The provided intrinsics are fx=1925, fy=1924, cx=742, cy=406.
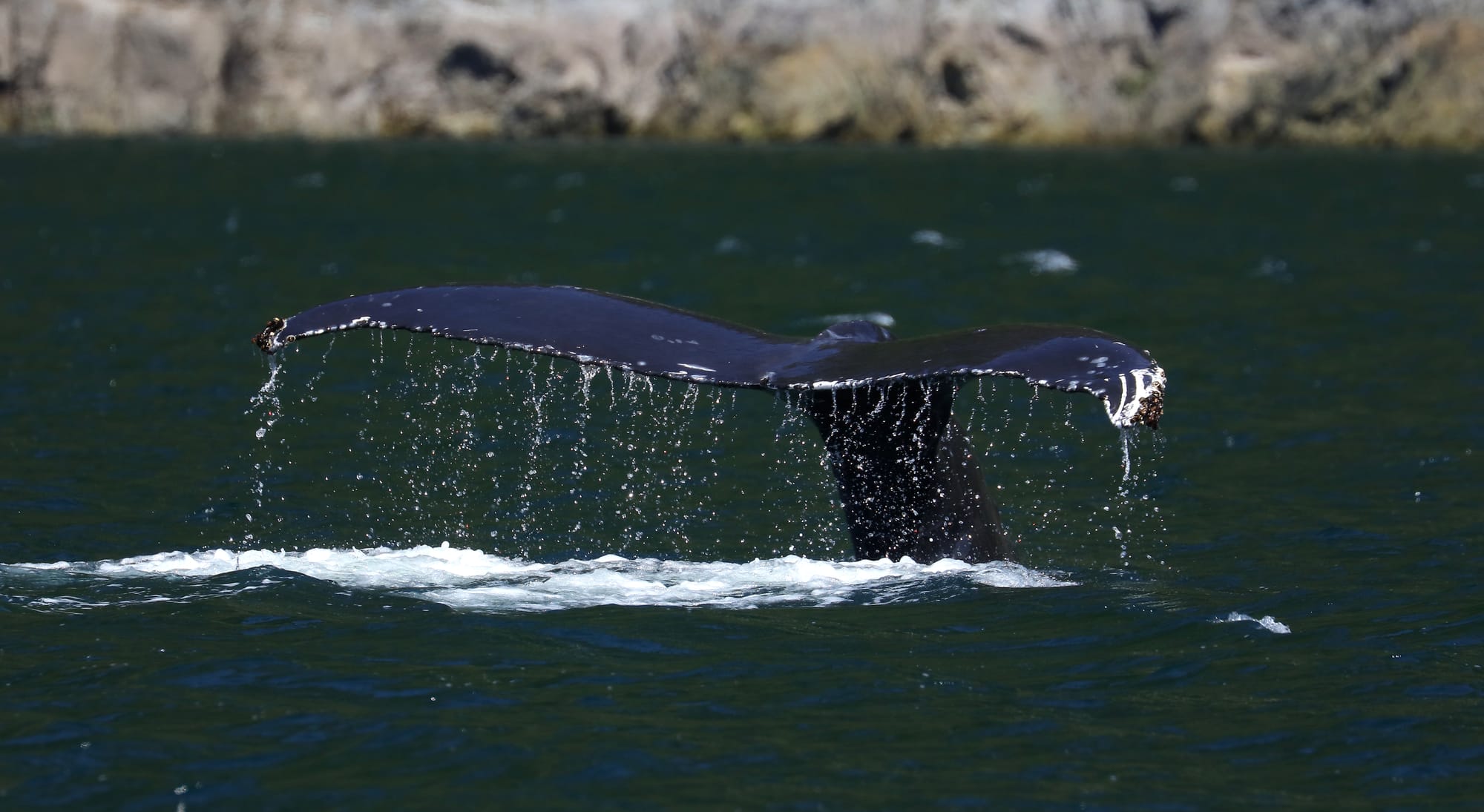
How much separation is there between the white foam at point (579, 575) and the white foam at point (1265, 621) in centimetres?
94

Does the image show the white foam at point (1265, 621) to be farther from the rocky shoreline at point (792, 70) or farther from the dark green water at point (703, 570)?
the rocky shoreline at point (792, 70)

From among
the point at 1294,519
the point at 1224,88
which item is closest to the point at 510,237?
the point at 1294,519

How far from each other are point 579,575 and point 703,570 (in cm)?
67

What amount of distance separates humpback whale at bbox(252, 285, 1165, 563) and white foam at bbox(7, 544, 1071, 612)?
11.7 inches

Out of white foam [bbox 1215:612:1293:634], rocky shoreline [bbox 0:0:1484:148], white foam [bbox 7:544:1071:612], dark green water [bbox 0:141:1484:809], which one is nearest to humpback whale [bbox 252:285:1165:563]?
white foam [bbox 7:544:1071:612]

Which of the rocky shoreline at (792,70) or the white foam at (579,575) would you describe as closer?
the white foam at (579,575)

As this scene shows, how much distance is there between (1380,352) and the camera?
18328mm

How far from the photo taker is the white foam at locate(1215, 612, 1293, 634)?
8.85 m

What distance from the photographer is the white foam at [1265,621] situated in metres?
8.85

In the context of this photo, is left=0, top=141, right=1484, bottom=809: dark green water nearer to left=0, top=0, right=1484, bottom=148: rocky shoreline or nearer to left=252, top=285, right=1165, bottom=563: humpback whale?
left=252, top=285, right=1165, bottom=563: humpback whale

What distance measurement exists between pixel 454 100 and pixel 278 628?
48.5 meters

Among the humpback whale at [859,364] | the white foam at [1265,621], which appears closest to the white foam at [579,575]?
the humpback whale at [859,364]

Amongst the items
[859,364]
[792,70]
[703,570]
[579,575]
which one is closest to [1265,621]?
[703,570]

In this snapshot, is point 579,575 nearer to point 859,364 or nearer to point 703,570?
point 703,570
